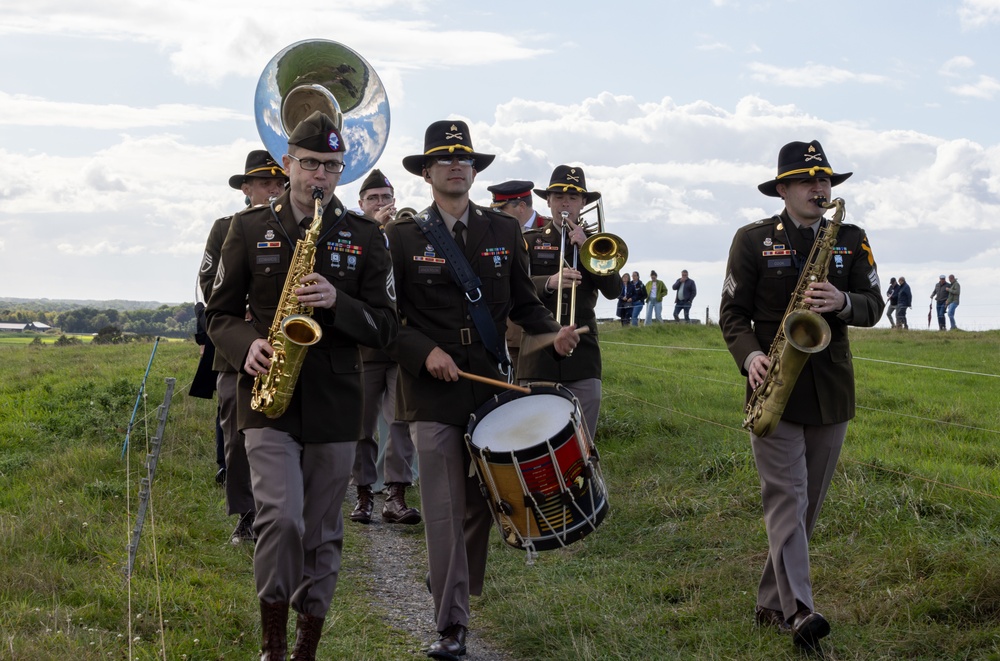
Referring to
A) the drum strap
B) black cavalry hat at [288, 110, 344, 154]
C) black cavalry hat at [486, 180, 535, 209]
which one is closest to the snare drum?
the drum strap

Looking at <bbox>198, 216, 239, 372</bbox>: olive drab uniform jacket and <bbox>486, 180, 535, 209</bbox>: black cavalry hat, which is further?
<bbox>486, 180, 535, 209</bbox>: black cavalry hat

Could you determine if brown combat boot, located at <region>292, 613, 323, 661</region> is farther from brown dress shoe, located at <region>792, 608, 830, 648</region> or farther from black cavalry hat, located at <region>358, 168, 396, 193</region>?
black cavalry hat, located at <region>358, 168, 396, 193</region>

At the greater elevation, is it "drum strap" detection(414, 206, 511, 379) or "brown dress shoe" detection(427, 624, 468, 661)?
"drum strap" detection(414, 206, 511, 379)

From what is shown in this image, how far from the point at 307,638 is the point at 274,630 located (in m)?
0.23

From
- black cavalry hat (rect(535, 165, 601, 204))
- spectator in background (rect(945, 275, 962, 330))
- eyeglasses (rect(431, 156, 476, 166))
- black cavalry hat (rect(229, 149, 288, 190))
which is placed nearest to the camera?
eyeglasses (rect(431, 156, 476, 166))

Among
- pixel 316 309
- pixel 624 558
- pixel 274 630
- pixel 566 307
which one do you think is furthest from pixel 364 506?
pixel 316 309

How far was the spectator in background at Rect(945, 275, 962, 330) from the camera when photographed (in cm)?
3325

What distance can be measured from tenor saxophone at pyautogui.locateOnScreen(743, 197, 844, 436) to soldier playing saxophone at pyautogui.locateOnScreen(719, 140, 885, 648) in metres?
0.05

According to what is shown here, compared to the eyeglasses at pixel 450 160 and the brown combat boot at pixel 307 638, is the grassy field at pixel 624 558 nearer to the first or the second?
the brown combat boot at pixel 307 638

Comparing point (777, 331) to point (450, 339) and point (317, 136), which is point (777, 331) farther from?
point (317, 136)

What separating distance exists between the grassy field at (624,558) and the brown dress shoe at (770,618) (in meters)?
→ 0.06

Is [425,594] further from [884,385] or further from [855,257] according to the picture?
[884,385]

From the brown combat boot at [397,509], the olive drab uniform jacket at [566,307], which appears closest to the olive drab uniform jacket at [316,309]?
the olive drab uniform jacket at [566,307]

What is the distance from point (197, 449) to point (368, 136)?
528cm
